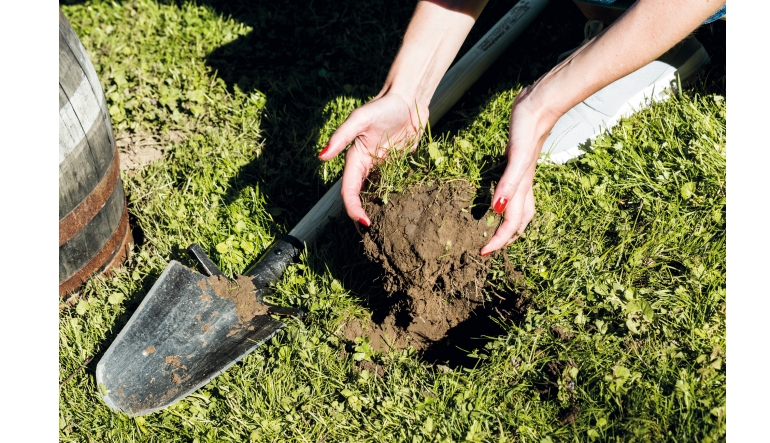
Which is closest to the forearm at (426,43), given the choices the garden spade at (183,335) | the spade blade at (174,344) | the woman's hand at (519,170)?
the woman's hand at (519,170)

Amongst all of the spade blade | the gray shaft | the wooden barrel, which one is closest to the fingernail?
the gray shaft

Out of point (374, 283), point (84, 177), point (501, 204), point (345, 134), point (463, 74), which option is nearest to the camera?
point (501, 204)

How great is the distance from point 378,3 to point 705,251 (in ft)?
7.59

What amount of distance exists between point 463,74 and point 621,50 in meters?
1.04

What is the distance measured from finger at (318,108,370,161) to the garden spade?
62 centimetres

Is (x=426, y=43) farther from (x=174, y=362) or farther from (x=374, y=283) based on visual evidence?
(x=174, y=362)

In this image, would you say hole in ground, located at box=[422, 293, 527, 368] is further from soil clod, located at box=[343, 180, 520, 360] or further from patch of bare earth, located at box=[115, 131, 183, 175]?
patch of bare earth, located at box=[115, 131, 183, 175]

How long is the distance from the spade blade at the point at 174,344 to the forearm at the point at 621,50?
54.6 inches

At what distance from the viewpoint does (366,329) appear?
252cm

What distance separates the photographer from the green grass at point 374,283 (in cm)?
221

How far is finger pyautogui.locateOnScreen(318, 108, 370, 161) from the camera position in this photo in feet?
7.25

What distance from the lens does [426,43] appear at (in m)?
2.53

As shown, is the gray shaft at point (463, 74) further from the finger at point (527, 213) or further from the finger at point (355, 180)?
the finger at point (527, 213)

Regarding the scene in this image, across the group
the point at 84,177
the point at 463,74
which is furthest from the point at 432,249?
the point at 84,177
